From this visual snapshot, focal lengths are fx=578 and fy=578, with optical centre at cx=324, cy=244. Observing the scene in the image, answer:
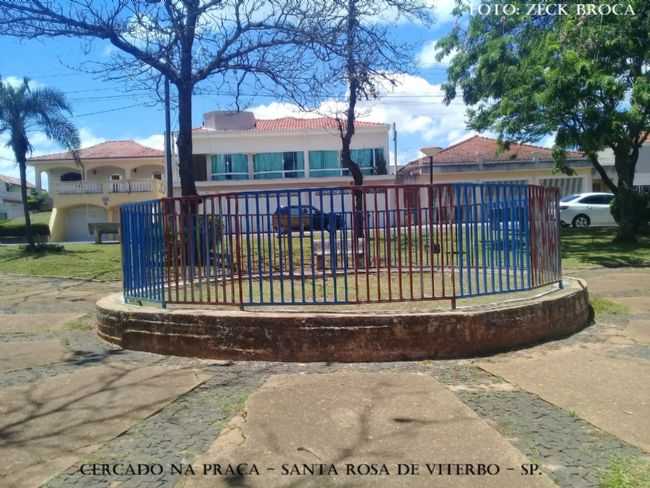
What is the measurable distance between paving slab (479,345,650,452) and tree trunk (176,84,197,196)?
9.97 meters

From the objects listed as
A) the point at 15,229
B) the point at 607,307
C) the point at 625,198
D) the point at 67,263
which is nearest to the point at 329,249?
the point at 607,307

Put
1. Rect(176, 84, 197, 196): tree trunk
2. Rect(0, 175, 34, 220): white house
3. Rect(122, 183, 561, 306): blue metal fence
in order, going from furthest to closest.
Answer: Rect(0, 175, 34, 220): white house → Rect(176, 84, 197, 196): tree trunk → Rect(122, 183, 561, 306): blue metal fence

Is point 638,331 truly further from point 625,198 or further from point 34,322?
point 625,198

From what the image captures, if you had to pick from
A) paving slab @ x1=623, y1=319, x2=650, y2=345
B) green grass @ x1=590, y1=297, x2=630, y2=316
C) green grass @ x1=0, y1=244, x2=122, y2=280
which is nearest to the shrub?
green grass @ x1=0, y1=244, x2=122, y2=280

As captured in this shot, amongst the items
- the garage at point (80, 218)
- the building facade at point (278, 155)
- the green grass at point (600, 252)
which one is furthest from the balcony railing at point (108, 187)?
the green grass at point (600, 252)

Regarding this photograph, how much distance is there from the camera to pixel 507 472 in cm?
313

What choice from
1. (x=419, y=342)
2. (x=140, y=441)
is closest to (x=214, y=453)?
(x=140, y=441)

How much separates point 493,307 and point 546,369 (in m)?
0.85

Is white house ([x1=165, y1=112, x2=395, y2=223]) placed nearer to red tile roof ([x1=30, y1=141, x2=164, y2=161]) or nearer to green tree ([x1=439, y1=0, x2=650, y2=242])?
red tile roof ([x1=30, y1=141, x2=164, y2=161])

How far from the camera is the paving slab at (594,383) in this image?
12.5ft

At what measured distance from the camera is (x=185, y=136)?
1357 centimetres

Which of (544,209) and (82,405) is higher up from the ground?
(544,209)

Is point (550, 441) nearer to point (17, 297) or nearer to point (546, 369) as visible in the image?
point (546, 369)

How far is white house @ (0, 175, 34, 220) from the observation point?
197ft
